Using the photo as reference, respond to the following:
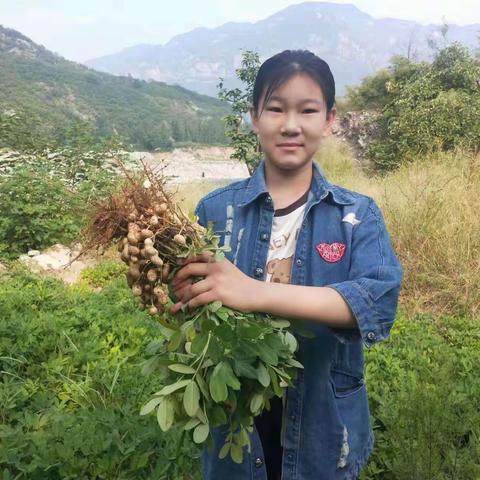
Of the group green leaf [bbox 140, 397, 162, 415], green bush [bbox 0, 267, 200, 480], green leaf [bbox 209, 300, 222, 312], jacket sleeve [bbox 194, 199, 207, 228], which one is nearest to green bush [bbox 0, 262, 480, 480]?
green bush [bbox 0, 267, 200, 480]

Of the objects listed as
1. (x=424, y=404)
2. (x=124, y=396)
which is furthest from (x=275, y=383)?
(x=124, y=396)

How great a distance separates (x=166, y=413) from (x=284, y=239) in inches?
23.1

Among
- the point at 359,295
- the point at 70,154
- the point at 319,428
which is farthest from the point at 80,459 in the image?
the point at 70,154

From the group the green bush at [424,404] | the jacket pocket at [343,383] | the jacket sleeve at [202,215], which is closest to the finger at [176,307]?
the jacket sleeve at [202,215]

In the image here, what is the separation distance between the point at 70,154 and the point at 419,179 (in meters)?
5.27

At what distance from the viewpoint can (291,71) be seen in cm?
147

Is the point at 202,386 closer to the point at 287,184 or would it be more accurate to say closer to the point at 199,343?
the point at 199,343

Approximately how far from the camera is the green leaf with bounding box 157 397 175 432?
4.09ft

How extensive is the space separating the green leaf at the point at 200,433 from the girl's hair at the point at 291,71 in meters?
0.86

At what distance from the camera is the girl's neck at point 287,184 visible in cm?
157

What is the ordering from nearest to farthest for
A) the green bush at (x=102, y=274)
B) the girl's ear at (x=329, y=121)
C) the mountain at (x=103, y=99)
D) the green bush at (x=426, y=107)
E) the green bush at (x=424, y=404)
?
the girl's ear at (x=329, y=121) → the green bush at (x=424, y=404) → the green bush at (x=102, y=274) → the green bush at (x=426, y=107) → the mountain at (x=103, y=99)

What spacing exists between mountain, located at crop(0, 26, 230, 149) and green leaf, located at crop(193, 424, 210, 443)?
29.0m

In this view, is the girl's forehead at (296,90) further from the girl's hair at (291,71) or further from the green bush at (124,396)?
the green bush at (124,396)

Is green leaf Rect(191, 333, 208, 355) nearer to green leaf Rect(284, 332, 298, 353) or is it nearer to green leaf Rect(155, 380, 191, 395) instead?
green leaf Rect(155, 380, 191, 395)
